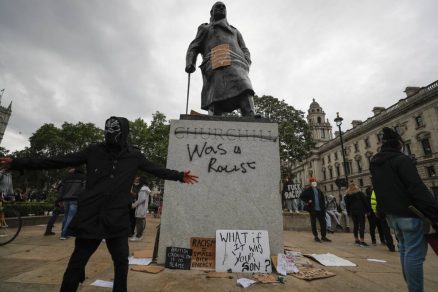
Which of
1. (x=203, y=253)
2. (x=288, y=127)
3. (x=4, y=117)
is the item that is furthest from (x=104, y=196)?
(x=4, y=117)

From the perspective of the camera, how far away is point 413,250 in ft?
7.84

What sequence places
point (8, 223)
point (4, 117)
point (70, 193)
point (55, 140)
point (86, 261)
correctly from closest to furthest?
point (86, 261)
point (70, 193)
point (8, 223)
point (55, 140)
point (4, 117)

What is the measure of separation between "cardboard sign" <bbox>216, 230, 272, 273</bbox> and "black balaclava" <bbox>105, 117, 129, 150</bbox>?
1805mm

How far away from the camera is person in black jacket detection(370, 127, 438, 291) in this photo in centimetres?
230

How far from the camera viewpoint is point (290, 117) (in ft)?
76.6

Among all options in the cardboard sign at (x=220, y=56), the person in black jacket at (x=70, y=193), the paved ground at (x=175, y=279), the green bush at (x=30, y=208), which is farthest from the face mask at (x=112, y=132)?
the green bush at (x=30, y=208)

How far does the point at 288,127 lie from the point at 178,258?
20.6m

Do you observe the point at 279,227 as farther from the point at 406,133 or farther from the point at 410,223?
the point at 406,133

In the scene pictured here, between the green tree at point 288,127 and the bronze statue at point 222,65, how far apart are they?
1860 cm

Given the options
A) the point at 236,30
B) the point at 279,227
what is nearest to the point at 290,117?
the point at 236,30

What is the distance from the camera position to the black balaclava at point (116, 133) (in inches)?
88.2

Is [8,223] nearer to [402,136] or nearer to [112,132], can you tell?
[112,132]

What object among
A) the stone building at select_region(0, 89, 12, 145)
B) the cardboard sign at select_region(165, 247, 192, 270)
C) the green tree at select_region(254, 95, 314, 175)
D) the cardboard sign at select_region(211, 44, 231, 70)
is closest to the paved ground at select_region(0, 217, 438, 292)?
the cardboard sign at select_region(165, 247, 192, 270)

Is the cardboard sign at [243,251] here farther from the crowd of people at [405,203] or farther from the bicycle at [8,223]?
the bicycle at [8,223]
